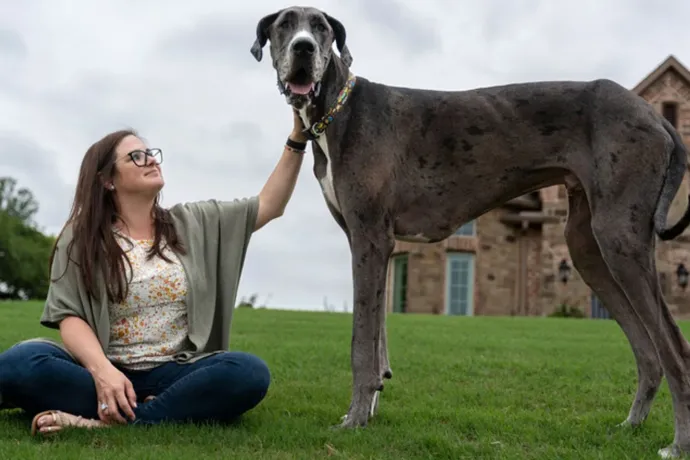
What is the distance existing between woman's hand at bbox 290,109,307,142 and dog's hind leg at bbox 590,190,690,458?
72.9 inches

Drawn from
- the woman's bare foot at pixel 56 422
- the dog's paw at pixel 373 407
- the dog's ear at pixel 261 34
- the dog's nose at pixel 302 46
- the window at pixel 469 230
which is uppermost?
the window at pixel 469 230

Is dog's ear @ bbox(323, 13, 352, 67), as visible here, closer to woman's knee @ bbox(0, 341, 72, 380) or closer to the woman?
the woman

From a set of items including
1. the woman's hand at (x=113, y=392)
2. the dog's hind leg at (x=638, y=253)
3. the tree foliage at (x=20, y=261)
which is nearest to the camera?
the dog's hind leg at (x=638, y=253)

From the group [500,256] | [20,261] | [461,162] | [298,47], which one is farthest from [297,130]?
[20,261]

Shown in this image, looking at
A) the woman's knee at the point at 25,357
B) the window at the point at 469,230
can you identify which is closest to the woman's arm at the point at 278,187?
the woman's knee at the point at 25,357

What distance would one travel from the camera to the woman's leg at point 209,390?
443 cm

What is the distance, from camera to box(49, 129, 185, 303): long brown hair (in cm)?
451

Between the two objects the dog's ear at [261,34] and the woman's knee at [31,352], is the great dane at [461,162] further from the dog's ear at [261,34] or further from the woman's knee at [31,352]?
the woman's knee at [31,352]

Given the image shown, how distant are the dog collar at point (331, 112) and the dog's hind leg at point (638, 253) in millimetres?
1545

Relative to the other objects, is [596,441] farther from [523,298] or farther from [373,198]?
[523,298]

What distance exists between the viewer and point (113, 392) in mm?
4242

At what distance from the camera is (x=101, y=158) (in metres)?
4.83

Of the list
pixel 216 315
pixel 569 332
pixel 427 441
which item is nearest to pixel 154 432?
pixel 216 315

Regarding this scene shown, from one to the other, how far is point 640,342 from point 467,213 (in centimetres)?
131
